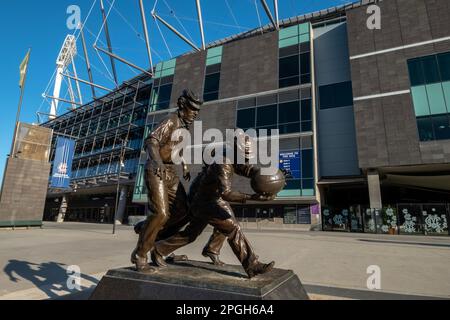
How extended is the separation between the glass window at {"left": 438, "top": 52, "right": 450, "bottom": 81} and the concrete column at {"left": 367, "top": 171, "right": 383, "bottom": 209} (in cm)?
954

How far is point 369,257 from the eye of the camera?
888cm

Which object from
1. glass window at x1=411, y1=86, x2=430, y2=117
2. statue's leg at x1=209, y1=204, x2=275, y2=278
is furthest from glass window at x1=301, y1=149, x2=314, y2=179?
statue's leg at x1=209, y1=204, x2=275, y2=278

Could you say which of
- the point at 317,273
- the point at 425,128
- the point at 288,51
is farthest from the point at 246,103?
the point at 317,273

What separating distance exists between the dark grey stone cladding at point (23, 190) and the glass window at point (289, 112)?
22483mm

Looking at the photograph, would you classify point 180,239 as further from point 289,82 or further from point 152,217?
point 289,82

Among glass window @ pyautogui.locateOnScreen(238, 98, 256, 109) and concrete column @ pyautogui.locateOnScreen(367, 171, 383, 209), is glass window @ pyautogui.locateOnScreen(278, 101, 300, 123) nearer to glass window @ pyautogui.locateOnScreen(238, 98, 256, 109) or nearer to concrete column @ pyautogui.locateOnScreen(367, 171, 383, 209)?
glass window @ pyautogui.locateOnScreen(238, 98, 256, 109)

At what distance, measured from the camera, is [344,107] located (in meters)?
28.6

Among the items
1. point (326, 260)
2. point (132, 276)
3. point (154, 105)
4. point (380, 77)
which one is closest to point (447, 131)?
point (380, 77)

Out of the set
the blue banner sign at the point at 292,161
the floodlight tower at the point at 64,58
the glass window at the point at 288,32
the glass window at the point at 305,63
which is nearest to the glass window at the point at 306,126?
the blue banner sign at the point at 292,161

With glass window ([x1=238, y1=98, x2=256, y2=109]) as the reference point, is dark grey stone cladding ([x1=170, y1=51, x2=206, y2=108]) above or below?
above

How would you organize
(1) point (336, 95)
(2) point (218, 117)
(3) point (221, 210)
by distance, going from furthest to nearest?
(2) point (218, 117) < (1) point (336, 95) < (3) point (221, 210)

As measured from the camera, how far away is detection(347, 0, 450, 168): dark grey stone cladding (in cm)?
2319

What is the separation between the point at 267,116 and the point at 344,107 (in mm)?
7829

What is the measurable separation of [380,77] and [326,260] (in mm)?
23087
